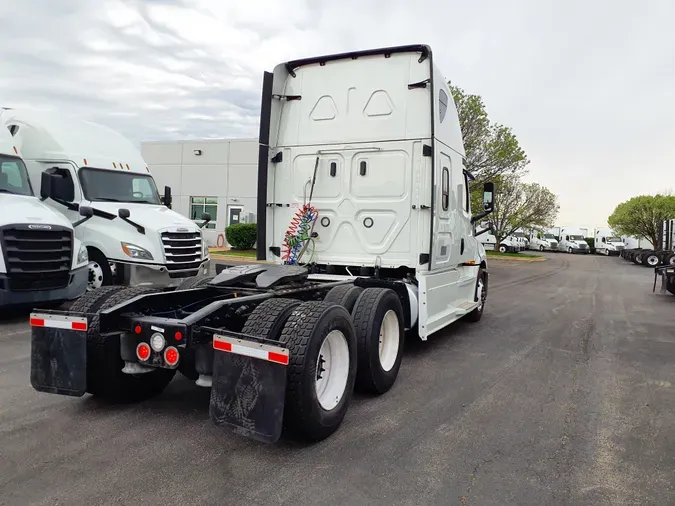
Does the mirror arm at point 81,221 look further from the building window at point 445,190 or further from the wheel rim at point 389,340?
the wheel rim at point 389,340

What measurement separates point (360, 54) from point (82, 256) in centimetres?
555

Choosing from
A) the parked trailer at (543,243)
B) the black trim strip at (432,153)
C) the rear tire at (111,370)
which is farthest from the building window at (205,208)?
the parked trailer at (543,243)

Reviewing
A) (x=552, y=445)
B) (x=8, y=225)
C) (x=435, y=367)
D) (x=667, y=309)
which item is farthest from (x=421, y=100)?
(x=667, y=309)

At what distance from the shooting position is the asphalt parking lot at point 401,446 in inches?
126

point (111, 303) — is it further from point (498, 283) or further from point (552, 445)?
point (498, 283)

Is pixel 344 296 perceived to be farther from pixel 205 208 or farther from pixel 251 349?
pixel 205 208

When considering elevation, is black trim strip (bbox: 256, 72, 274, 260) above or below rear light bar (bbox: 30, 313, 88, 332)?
above

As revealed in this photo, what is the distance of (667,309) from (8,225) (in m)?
13.6

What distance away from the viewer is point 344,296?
534 centimetres

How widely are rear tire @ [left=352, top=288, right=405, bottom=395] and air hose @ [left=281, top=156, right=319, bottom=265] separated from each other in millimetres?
2017

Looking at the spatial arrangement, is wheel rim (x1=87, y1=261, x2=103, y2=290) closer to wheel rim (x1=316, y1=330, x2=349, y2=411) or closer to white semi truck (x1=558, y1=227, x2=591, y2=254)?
wheel rim (x1=316, y1=330, x2=349, y2=411)

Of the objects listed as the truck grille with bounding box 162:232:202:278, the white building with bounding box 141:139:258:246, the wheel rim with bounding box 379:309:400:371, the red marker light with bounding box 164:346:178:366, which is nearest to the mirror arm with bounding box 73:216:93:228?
the truck grille with bounding box 162:232:202:278

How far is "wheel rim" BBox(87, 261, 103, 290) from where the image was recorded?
921cm

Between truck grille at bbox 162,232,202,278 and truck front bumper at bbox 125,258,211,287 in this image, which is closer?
truck front bumper at bbox 125,258,211,287
